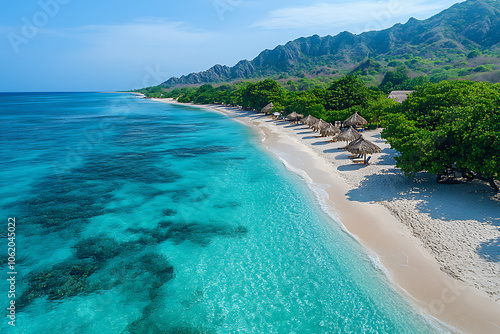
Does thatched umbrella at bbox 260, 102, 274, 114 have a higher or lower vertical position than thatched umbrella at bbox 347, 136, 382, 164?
higher

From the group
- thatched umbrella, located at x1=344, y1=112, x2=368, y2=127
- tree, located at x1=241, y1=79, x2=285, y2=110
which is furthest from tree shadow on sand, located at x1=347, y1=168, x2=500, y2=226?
tree, located at x1=241, y1=79, x2=285, y2=110

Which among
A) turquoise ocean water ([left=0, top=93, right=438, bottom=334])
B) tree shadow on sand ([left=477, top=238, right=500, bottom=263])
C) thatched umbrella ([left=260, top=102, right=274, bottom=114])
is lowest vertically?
turquoise ocean water ([left=0, top=93, right=438, bottom=334])

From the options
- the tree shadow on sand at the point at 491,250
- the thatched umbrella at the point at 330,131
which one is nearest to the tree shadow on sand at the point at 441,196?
the tree shadow on sand at the point at 491,250

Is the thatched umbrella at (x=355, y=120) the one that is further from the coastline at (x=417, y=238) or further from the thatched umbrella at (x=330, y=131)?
the coastline at (x=417, y=238)

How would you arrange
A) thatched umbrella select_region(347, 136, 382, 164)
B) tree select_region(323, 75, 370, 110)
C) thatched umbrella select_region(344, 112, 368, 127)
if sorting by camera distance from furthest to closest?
tree select_region(323, 75, 370, 110)
thatched umbrella select_region(344, 112, 368, 127)
thatched umbrella select_region(347, 136, 382, 164)

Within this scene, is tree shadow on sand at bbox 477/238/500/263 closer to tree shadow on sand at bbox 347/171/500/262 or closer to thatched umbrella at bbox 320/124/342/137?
tree shadow on sand at bbox 347/171/500/262

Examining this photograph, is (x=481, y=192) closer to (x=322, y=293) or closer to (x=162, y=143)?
(x=322, y=293)

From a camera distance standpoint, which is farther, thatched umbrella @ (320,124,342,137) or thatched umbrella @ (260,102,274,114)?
thatched umbrella @ (260,102,274,114)
